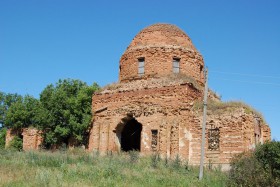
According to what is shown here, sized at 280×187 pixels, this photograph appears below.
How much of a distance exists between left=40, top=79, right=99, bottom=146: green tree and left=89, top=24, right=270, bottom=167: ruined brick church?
0.98 meters

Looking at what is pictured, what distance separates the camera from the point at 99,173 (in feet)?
45.6

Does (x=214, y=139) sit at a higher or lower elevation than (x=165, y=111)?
lower

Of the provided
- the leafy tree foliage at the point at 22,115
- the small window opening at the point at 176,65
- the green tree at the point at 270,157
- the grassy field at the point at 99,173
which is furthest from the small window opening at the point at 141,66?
the green tree at the point at 270,157

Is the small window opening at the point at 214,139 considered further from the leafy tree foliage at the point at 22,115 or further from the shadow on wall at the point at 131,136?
the leafy tree foliage at the point at 22,115

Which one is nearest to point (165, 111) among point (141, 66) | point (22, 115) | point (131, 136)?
point (141, 66)

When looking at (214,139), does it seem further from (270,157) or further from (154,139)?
(270,157)

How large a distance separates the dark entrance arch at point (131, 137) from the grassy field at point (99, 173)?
7197mm

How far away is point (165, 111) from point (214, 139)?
3.39 meters

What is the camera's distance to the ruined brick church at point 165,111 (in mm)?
19453

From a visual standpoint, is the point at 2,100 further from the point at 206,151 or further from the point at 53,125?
the point at 206,151

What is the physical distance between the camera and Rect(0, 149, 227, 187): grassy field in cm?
1207

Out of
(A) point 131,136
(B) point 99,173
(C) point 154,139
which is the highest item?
(A) point 131,136

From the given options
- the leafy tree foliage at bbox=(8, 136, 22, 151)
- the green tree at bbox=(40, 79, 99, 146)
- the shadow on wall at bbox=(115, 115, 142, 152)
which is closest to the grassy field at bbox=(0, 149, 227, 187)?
the green tree at bbox=(40, 79, 99, 146)

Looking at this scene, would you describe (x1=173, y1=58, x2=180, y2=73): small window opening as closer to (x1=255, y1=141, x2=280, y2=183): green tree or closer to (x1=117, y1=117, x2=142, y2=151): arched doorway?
(x1=117, y1=117, x2=142, y2=151): arched doorway
